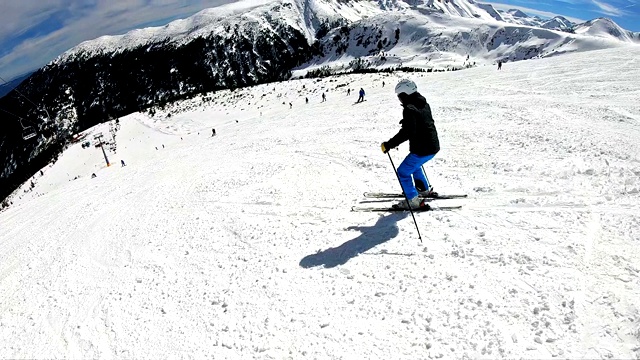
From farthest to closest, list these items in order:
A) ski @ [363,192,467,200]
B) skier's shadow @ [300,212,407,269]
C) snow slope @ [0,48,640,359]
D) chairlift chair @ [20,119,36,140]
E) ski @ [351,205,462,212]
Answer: chairlift chair @ [20,119,36,140], ski @ [363,192,467,200], ski @ [351,205,462,212], skier's shadow @ [300,212,407,269], snow slope @ [0,48,640,359]

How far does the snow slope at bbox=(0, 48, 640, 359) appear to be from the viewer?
445 centimetres

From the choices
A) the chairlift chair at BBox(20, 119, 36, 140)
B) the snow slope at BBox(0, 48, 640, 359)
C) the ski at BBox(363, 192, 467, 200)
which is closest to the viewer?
the snow slope at BBox(0, 48, 640, 359)

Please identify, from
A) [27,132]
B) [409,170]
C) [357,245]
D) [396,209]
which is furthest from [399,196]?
[27,132]

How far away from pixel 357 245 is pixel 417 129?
97.4 inches

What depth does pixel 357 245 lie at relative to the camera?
21.8 ft

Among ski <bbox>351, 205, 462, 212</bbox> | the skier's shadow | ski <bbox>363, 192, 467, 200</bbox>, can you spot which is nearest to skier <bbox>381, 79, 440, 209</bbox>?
the skier's shadow

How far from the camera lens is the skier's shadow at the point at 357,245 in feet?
20.7

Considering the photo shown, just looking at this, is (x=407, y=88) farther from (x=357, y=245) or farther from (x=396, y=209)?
(x=357, y=245)

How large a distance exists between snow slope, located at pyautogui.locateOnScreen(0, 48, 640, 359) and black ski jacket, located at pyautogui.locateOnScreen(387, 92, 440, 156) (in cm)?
152

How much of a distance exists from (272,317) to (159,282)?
2794 millimetres

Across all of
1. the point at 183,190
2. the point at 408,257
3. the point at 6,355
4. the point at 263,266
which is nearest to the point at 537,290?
the point at 408,257

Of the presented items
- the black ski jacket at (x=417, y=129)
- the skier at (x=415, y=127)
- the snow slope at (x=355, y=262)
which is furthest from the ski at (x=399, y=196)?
the black ski jacket at (x=417, y=129)

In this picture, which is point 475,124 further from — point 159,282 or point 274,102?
point 274,102

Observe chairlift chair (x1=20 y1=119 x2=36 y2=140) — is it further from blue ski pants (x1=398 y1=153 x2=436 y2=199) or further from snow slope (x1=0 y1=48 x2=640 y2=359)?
blue ski pants (x1=398 y1=153 x2=436 y2=199)
